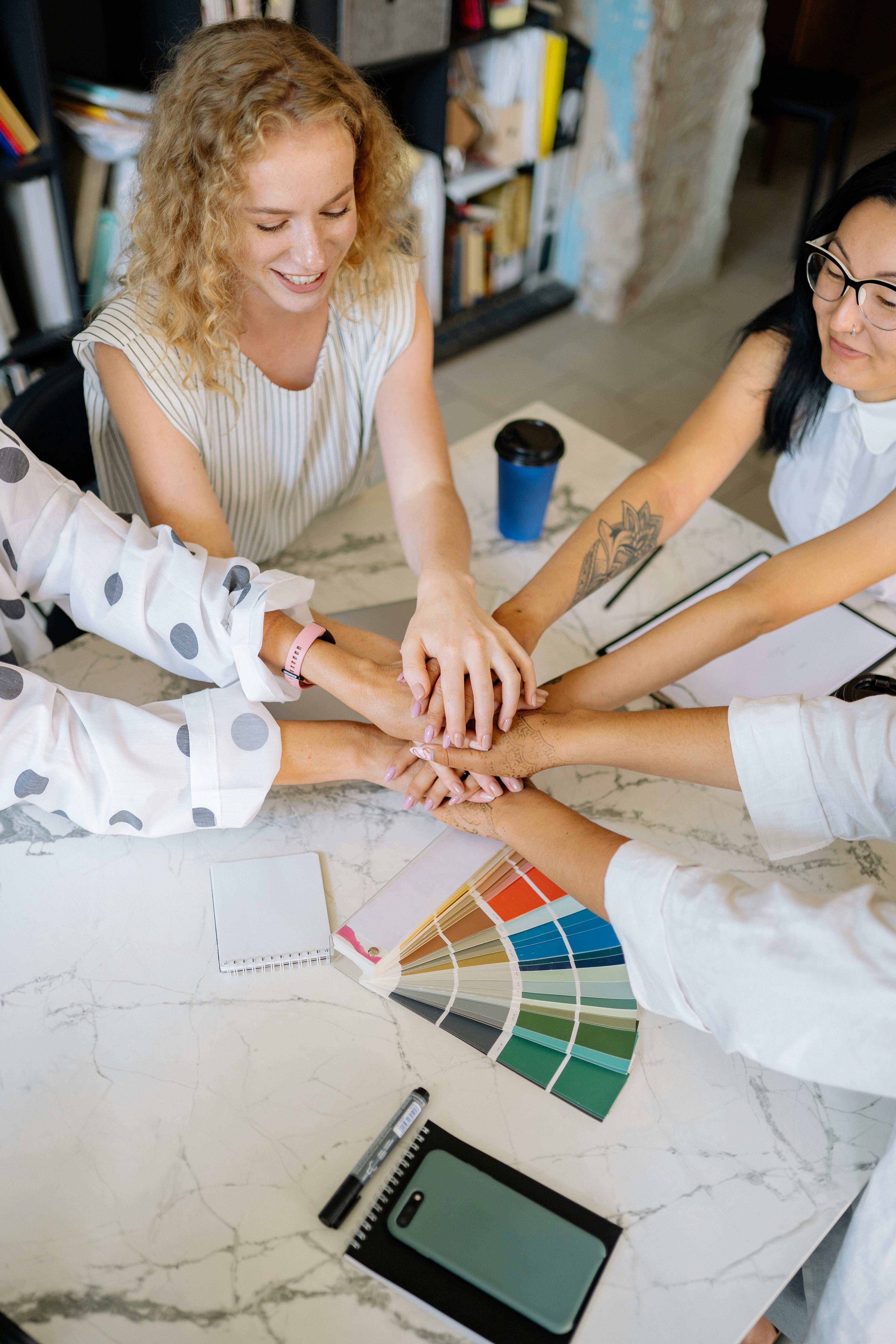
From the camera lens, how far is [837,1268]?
33.7 inches

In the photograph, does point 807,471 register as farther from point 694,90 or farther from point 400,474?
point 694,90

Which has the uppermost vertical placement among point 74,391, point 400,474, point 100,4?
point 100,4

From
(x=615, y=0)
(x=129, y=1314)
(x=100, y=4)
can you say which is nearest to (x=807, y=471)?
(x=129, y=1314)

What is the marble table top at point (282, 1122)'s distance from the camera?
752 mm

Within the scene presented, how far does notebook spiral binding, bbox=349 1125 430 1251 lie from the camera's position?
2.55ft

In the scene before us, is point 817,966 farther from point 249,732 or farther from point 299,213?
point 299,213

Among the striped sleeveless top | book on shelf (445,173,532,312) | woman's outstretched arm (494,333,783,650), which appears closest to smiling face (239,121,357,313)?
the striped sleeveless top

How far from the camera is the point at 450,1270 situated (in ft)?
2.50

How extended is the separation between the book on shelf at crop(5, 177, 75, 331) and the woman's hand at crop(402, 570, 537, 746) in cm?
170

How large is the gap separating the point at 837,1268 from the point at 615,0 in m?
3.26

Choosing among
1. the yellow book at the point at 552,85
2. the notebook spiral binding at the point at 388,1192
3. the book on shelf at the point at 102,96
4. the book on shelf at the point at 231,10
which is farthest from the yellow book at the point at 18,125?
the notebook spiral binding at the point at 388,1192

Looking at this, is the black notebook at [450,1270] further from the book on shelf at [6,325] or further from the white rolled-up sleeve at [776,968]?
the book on shelf at [6,325]

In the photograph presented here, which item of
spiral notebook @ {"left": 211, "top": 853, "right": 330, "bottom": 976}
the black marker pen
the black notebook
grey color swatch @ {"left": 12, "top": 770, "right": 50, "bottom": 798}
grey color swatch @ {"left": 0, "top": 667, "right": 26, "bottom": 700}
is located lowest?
the black notebook

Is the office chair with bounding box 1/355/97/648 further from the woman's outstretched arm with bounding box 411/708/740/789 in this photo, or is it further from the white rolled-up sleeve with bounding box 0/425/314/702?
the woman's outstretched arm with bounding box 411/708/740/789
